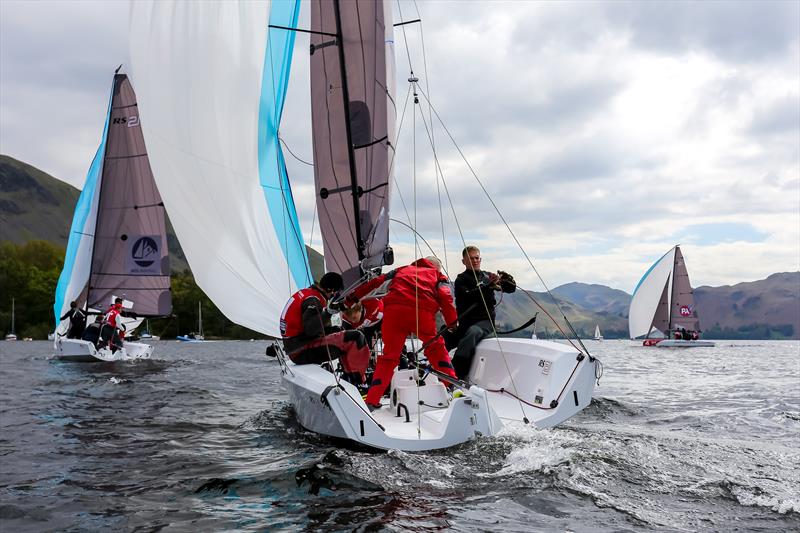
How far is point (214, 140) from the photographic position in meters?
7.46

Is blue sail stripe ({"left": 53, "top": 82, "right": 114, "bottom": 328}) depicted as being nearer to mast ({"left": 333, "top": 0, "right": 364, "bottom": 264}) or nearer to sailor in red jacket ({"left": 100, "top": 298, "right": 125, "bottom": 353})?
sailor in red jacket ({"left": 100, "top": 298, "right": 125, "bottom": 353})

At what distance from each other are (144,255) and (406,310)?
16288 mm

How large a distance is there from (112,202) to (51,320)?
47205mm

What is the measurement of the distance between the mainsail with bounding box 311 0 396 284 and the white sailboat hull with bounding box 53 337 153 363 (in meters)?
A: 12.5

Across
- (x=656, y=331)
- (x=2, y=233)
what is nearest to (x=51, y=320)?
(x=656, y=331)

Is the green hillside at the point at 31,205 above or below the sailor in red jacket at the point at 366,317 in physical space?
above

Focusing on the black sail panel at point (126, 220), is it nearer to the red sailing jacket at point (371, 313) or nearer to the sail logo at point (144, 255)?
the sail logo at point (144, 255)

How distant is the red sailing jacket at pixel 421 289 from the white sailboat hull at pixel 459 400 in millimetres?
666

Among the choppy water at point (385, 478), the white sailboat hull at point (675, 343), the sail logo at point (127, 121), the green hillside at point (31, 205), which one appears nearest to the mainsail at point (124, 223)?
the sail logo at point (127, 121)

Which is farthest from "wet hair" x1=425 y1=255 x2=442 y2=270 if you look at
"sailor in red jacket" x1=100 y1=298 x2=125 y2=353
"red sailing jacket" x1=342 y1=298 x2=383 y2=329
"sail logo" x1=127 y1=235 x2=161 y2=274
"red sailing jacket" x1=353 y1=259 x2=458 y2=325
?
"sail logo" x1=127 y1=235 x2=161 y2=274

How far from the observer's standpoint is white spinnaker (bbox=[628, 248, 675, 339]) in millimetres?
45922

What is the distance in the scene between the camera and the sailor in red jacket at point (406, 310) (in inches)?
215

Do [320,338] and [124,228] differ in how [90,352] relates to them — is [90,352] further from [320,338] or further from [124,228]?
[320,338]

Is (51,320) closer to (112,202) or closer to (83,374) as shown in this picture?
(112,202)
